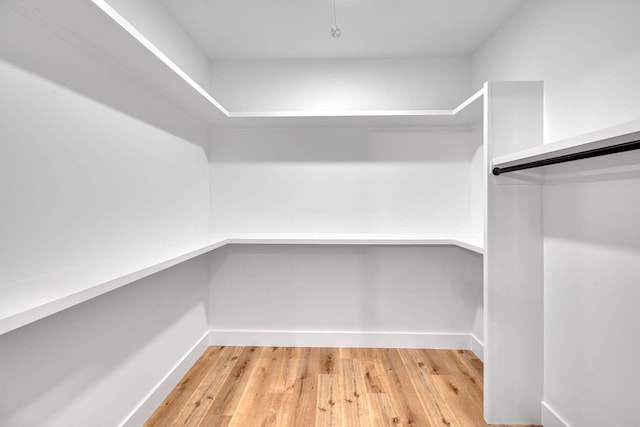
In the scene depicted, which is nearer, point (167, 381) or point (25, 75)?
point (25, 75)

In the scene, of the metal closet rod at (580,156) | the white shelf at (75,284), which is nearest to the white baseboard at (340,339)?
the white shelf at (75,284)

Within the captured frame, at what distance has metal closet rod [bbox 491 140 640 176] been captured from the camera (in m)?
0.97

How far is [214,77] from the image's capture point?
8.46 ft

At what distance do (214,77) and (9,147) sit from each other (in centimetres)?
183

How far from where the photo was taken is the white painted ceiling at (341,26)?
1.88 meters

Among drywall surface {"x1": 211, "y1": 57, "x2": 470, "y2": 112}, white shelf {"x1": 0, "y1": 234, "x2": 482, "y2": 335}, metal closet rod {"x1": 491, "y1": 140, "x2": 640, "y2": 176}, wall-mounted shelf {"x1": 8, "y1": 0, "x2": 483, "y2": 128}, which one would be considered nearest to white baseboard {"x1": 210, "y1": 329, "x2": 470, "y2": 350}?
white shelf {"x1": 0, "y1": 234, "x2": 482, "y2": 335}

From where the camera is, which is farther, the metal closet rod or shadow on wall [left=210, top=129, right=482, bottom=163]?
shadow on wall [left=210, top=129, right=482, bottom=163]

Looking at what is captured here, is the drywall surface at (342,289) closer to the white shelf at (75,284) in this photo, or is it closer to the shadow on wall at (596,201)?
the white shelf at (75,284)

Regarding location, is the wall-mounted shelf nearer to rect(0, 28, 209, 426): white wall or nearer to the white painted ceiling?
rect(0, 28, 209, 426): white wall

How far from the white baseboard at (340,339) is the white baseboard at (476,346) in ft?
0.09

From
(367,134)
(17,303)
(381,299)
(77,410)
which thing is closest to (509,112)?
(367,134)

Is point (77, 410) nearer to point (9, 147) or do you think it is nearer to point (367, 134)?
point (9, 147)

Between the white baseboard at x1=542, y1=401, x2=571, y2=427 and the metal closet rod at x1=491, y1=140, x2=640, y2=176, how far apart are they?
4.05 ft

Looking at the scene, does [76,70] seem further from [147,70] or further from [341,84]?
[341,84]
